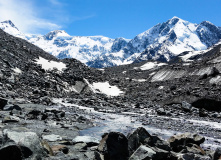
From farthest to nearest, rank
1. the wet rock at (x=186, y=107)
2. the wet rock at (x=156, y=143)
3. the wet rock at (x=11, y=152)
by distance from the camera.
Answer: the wet rock at (x=186, y=107) < the wet rock at (x=156, y=143) < the wet rock at (x=11, y=152)

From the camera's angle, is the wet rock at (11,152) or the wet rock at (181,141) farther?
the wet rock at (181,141)

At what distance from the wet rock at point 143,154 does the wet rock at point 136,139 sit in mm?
1275

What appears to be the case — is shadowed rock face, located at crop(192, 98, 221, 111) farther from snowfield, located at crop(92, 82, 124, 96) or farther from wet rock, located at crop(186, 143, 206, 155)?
wet rock, located at crop(186, 143, 206, 155)

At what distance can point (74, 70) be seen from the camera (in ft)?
267

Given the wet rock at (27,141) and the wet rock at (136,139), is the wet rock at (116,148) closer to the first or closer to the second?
the wet rock at (136,139)

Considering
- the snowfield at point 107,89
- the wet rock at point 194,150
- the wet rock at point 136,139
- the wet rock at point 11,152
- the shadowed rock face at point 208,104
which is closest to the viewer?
the wet rock at point 11,152

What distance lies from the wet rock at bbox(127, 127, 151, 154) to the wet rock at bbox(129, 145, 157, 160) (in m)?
1.27

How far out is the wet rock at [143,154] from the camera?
11.6 m

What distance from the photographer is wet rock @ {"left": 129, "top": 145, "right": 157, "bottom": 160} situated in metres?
11.6

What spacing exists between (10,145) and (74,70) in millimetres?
72070

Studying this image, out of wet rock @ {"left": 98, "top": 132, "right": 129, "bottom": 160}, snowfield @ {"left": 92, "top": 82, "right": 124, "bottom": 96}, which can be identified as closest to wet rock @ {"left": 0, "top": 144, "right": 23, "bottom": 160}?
wet rock @ {"left": 98, "top": 132, "right": 129, "bottom": 160}

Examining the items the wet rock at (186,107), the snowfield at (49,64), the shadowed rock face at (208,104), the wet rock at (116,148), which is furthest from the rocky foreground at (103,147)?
the snowfield at (49,64)

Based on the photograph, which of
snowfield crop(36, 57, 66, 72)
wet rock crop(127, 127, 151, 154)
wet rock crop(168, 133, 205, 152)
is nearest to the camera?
wet rock crop(127, 127, 151, 154)

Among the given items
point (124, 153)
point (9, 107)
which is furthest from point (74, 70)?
point (124, 153)
